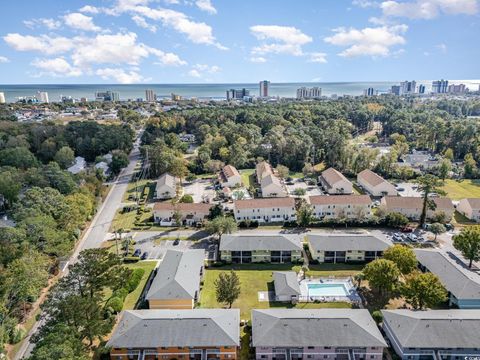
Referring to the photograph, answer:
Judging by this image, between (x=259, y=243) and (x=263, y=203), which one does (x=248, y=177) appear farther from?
(x=259, y=243)

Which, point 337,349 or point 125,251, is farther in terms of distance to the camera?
point 125,251

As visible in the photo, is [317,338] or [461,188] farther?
[461,188]

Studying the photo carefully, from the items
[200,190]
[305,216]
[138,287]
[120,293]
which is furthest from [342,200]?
[120,293]

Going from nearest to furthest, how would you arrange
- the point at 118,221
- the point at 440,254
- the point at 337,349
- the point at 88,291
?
the point at 337,349
the point at 88,291
the point at 440,254
the point at 118,221

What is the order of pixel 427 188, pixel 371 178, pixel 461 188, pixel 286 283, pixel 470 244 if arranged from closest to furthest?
pixel 286 283, pixel 470 244, pixel 427 188, pixel 371 178, pixel 461 188

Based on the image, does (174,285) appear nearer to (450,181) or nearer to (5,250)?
(5,250)

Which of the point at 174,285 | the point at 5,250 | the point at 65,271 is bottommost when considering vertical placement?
the point at 65,271

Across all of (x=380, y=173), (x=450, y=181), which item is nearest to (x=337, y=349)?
(x=380, y=173)
